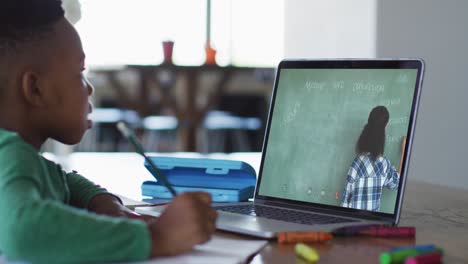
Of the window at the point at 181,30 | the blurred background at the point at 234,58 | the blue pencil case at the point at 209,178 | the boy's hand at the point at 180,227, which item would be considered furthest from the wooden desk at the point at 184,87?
the boy's hand at the point at 180,227

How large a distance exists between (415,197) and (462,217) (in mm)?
239

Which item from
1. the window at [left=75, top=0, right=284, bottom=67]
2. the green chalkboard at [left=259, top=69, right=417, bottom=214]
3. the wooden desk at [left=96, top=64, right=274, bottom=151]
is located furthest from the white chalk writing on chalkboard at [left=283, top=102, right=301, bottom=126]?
the window at [left=75, top=0, right=284, bottom=67]

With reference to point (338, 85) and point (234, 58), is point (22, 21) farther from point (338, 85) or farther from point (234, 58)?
point (234, 58)

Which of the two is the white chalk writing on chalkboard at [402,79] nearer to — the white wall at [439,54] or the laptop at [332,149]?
the laptop at [332,149]

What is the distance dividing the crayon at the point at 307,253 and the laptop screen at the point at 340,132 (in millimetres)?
232

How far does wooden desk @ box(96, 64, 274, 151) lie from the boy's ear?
452cm

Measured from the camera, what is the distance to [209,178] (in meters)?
1.29

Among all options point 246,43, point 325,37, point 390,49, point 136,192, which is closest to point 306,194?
point 136,192

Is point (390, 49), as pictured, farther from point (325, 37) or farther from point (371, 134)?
point (371, 134)

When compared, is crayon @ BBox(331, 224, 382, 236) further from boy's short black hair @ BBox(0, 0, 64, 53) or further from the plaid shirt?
boy's short black hair @ BBox(0, 0, 64, 53)

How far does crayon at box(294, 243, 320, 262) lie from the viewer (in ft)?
2.62

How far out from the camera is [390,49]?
179cm

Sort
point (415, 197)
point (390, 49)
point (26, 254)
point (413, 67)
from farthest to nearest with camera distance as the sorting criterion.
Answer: point (390, 49)
point (415, 197)
point (413, 67)
point (26, 254)

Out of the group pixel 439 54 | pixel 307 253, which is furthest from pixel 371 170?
pixel 439 54
